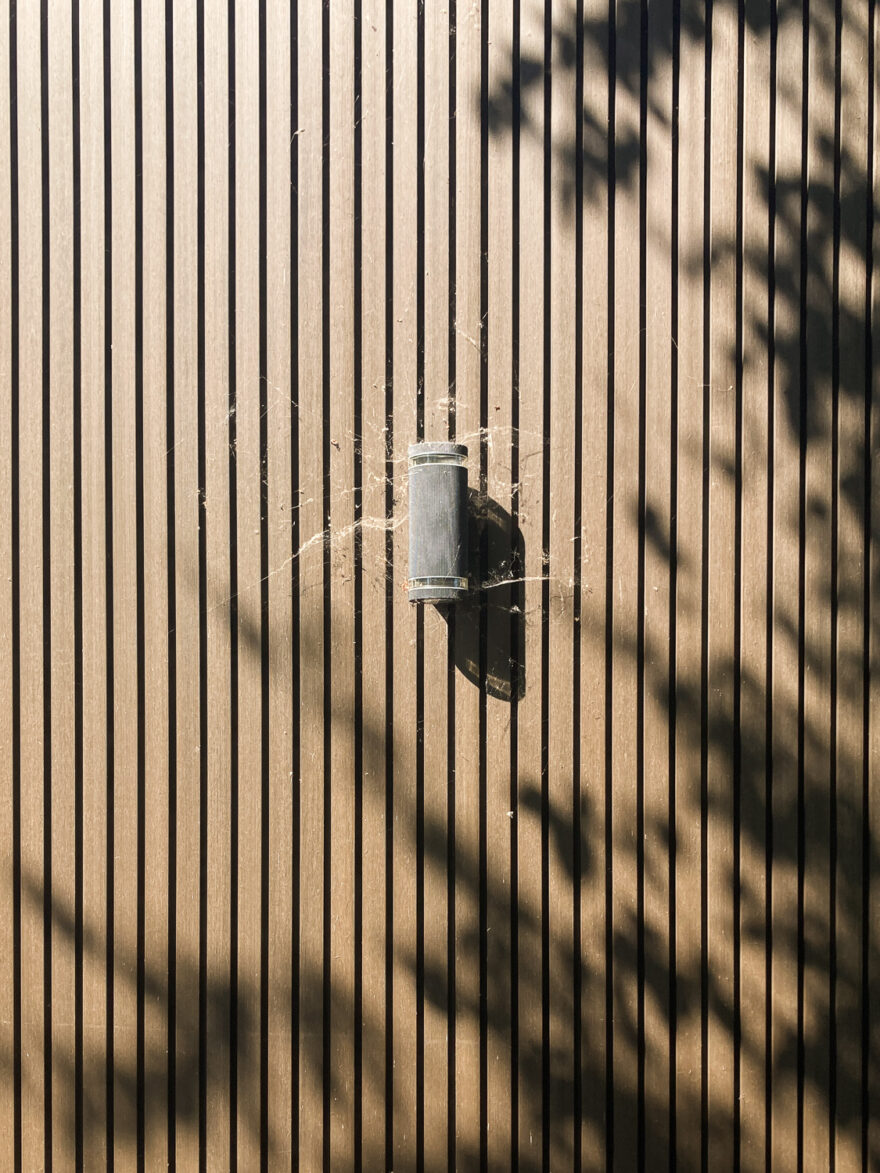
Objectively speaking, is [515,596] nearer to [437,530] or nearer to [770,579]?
[437,530]

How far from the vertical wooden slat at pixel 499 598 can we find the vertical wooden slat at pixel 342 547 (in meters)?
0.46

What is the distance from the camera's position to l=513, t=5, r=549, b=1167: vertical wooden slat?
2635mm

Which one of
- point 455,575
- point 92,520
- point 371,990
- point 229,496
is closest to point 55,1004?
point 371,990

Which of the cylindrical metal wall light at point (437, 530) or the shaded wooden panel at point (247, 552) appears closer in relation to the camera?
the cylindrical metal wall light at point (437, 530)

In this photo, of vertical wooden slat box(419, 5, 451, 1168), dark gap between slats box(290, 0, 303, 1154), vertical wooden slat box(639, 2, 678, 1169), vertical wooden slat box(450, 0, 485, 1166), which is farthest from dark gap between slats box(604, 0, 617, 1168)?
dark gap between slats box(290, 0, 303, 1154)

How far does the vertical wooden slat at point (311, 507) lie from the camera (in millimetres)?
2648

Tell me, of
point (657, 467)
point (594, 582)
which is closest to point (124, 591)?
point (594, 582)

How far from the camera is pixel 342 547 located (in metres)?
2.68

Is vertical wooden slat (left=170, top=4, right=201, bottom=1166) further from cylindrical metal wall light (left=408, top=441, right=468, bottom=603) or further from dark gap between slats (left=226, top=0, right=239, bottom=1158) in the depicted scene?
cylindrical metal wall light (left=408, top=441, right=468, bottom=603)

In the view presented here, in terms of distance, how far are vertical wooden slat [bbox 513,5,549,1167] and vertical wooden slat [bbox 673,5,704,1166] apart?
47 cm

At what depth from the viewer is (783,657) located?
106 inches

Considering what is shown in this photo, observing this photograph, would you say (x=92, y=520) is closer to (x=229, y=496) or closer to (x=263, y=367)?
(x=229, y=496)

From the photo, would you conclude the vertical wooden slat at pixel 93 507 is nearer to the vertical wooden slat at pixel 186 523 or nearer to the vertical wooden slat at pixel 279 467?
the vertical wooden slat at pixel 186 523

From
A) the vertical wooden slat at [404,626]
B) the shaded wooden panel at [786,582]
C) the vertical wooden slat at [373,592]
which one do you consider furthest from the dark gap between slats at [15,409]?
the shaded wooden panel at [786,582]
